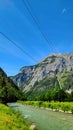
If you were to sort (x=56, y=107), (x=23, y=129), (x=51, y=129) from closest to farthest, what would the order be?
1. (x=23, y=129)
2. (x=51, y=129)
3. (x=56, y=107)

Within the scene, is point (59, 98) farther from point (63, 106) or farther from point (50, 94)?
point (63, 106)

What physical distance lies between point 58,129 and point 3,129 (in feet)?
58.6

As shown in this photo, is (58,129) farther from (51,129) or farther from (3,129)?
(3,129)

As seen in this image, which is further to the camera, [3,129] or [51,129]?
[51,129]

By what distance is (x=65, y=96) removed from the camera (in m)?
161

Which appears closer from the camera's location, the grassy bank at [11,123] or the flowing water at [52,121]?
the grassy bank at [11,123]

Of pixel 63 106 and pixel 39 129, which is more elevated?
pixel 63 106

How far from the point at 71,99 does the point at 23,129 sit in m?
129

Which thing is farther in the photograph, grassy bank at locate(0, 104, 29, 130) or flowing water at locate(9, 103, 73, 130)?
flowing water at locate(9, 103, 73, 130)

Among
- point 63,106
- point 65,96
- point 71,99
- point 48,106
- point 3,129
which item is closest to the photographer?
point 3,129

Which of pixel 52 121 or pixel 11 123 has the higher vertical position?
pixel 52 121

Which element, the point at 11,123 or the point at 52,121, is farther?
the point at 52,121

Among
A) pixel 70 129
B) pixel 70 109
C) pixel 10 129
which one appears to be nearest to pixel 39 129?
pixel 70 129

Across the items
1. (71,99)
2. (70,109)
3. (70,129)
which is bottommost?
(70,129)
